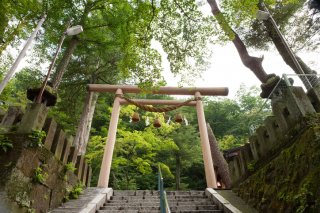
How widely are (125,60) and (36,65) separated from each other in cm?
951

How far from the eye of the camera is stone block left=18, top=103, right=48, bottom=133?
518 centimetres

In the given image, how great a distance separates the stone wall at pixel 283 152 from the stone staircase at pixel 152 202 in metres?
1.24

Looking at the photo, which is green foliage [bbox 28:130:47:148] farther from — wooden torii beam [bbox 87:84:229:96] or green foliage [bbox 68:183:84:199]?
wooden torii beam [bbox 87:84:229:96]

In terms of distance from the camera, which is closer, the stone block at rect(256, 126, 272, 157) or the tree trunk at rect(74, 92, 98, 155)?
the stone block at rect(256, 126, 272, 157)

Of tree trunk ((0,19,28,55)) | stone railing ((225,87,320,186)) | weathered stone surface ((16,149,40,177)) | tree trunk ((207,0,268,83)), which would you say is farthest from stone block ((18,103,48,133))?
tree trunk ((0,19,28,55))

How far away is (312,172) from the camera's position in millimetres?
3980

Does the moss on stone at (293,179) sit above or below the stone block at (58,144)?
below

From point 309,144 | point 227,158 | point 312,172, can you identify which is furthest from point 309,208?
point 227,158

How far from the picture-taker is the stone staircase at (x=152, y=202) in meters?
6.60

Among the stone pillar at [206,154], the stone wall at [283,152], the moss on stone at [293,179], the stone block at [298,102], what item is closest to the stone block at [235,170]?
the stone wall at [283,152]

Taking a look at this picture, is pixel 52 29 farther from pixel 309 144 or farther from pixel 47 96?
pixel 309 144

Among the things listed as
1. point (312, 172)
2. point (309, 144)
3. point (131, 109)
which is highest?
point (131, 109)

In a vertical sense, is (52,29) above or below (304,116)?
above

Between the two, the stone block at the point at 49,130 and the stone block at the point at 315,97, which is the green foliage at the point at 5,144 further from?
the stone block at the point at 315,97
